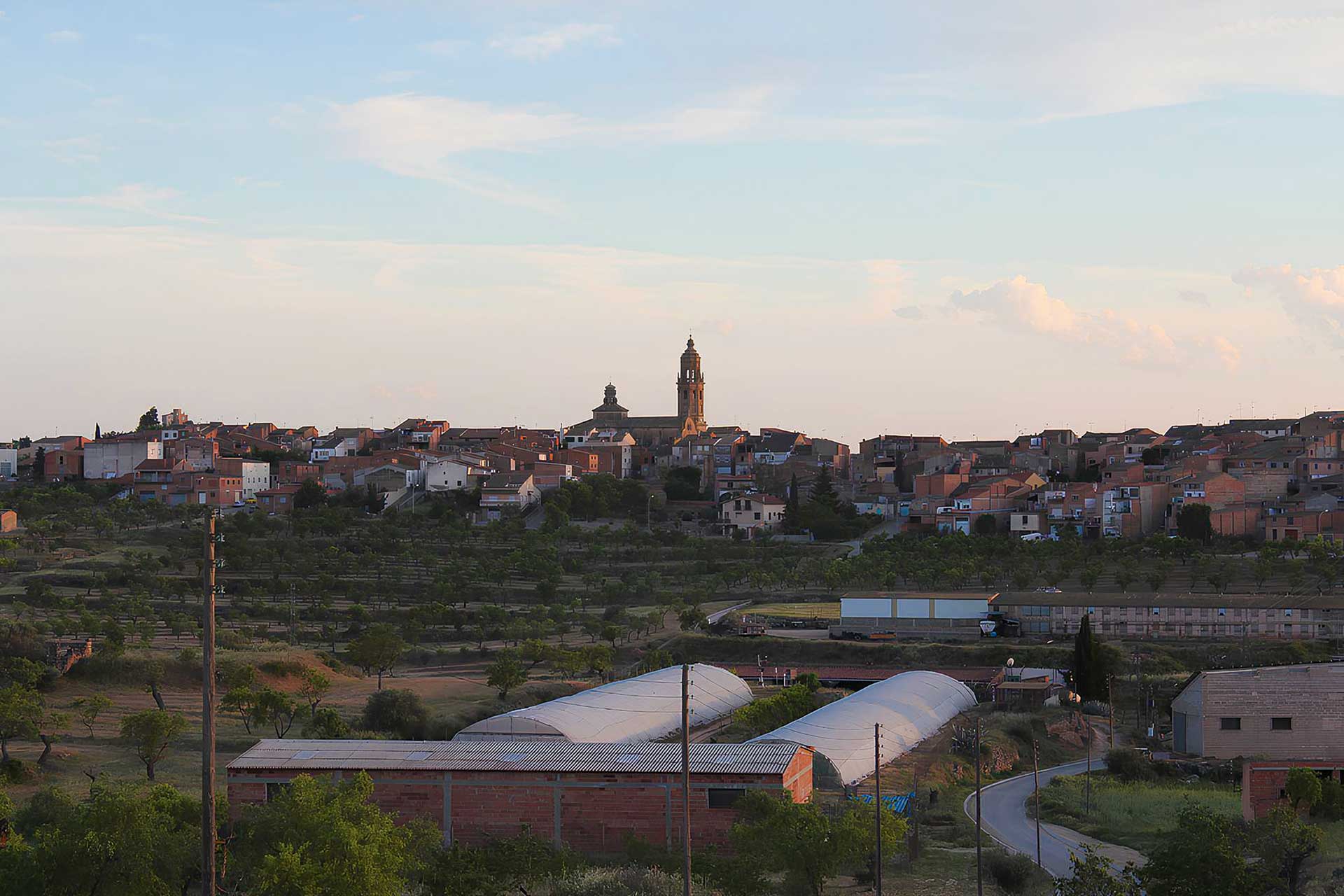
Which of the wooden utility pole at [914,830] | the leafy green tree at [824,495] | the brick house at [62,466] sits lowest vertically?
the wooden utility pole at [914,830]

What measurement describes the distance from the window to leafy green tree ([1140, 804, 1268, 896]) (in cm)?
607

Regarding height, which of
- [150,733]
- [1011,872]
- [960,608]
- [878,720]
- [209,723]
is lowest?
[1011,872]

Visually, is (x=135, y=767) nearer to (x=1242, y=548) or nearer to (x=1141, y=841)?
(x=1141, y=841)

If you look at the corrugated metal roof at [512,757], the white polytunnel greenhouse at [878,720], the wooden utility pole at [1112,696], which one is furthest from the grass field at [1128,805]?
the wooden utility pole at [1112,696]

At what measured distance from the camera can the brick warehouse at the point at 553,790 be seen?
69.5 feet

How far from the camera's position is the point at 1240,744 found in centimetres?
3002

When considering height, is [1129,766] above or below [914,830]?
below

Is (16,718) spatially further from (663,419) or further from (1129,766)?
(663,419)

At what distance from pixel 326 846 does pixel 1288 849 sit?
11.1m

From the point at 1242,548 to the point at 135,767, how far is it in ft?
153

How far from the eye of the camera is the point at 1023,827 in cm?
2377

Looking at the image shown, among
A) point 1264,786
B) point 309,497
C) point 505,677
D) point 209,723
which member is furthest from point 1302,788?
point 309,497

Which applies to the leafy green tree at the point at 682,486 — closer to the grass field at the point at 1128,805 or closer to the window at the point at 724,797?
the grass field at the point at 1128,805

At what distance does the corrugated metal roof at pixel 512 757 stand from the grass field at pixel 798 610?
26709mm
